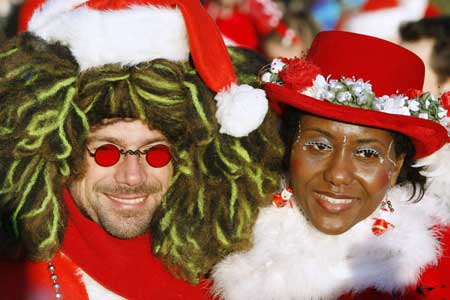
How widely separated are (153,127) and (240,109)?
43 cm

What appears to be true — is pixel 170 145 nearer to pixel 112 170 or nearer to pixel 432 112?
pixel 112 170

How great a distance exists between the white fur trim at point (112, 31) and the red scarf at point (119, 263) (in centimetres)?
76

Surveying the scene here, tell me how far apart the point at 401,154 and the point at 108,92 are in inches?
55.2

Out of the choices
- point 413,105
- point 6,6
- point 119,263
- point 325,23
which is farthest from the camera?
point 325,23

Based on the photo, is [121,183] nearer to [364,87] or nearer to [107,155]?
[107,155]

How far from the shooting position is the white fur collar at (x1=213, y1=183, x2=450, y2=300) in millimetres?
3537

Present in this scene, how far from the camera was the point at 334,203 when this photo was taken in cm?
365

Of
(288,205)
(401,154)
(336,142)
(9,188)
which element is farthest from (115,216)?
(401,154)

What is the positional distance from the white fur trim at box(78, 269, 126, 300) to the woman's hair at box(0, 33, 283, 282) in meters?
0.20

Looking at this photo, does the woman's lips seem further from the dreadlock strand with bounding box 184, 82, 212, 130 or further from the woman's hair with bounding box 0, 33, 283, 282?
the dreadlock strand with bounding box 184, 82, 212, 130

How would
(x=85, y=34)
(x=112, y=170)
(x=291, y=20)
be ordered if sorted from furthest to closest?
1. (x=291, y=20)
2. (x=112, y=170)
3. (x=85, y=34)

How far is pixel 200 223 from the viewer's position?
3.93 metres

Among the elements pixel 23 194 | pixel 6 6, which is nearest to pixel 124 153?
pixel 23 194

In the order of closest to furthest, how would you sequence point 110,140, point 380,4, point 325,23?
point 110,140, point 380,4, point 325,23
